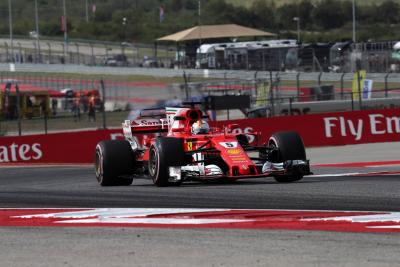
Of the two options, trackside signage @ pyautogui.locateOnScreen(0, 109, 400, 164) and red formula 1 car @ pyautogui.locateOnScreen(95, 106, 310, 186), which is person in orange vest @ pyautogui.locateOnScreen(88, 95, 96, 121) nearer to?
trackside signage @ pyautogui.locateOnScreen(0, 109, 400, 164)

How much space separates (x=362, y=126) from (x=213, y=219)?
1810 centimetres

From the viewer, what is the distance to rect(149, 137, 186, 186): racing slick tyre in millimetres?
13922

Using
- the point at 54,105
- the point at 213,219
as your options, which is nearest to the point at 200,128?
the point at 213,219

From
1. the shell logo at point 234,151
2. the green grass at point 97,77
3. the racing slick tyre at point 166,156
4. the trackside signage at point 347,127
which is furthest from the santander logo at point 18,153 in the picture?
the green grass at point 97,77

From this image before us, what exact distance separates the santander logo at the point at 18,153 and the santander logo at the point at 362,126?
7.80m

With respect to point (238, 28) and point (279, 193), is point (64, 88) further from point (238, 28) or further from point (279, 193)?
point (279, 193)

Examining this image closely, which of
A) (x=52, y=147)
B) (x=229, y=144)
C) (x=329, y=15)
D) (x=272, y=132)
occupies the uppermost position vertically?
(x=329, y=15)

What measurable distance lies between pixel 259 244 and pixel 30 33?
62.1 meters

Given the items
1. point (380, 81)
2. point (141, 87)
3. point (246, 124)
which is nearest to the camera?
point (246, 124)

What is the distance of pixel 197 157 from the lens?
1428 centimetres

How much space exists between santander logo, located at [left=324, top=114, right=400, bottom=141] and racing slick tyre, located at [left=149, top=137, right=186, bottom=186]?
45.9 ft

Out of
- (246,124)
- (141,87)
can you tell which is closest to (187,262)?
(246,124)

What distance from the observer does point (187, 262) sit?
25.6ft

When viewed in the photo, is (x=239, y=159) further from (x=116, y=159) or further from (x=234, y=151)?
(x=116, y=159)
